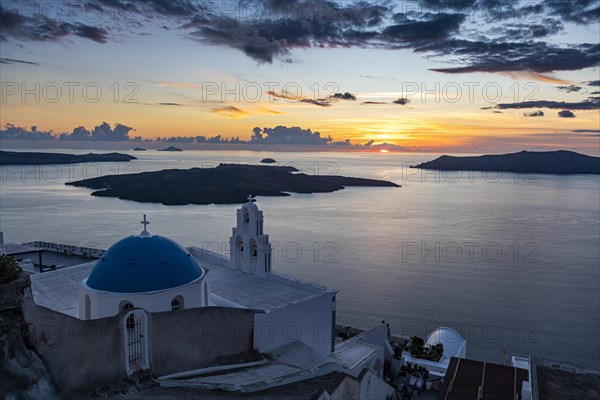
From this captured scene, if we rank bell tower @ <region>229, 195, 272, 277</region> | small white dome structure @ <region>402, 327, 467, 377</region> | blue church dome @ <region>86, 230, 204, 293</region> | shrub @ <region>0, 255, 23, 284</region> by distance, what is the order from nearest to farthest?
blue church dome @ <region>86, 230, 204, 293</region>, shrub @ <region>0, 255, 23, 284</region>, bell tower @ <region>229, 195, 272, 277</region>, small white dome structure @ <region>402, 327, 467, 377</region>

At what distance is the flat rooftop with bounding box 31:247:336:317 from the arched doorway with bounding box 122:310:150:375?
3354 mm

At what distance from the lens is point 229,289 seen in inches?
757

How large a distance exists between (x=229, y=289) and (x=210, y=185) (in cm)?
9334

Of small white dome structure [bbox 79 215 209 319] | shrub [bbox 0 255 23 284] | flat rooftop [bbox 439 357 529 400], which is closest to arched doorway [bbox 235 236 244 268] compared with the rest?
small white dome structure [bbox 79 215 209 319]

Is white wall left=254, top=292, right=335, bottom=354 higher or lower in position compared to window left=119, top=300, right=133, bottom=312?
lower

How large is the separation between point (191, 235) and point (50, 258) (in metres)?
33.4

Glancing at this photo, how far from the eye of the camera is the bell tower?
21.0m

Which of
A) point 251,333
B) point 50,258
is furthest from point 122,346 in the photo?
point 50,258

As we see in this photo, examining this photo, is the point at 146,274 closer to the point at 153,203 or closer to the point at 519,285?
the point at 519,285

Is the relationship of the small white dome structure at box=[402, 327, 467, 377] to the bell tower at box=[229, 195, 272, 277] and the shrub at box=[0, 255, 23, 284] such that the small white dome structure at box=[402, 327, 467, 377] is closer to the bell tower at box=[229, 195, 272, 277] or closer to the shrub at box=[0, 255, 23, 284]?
the bell tower at box=[229, 195, 272, 277]

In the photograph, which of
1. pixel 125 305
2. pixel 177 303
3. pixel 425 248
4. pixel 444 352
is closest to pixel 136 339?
pixel 125 305

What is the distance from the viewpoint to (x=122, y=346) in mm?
13500

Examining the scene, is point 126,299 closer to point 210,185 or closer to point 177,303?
point 177,303

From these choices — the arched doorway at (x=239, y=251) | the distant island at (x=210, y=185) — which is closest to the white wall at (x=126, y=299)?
the arched doorway at (x=239, y=251)
